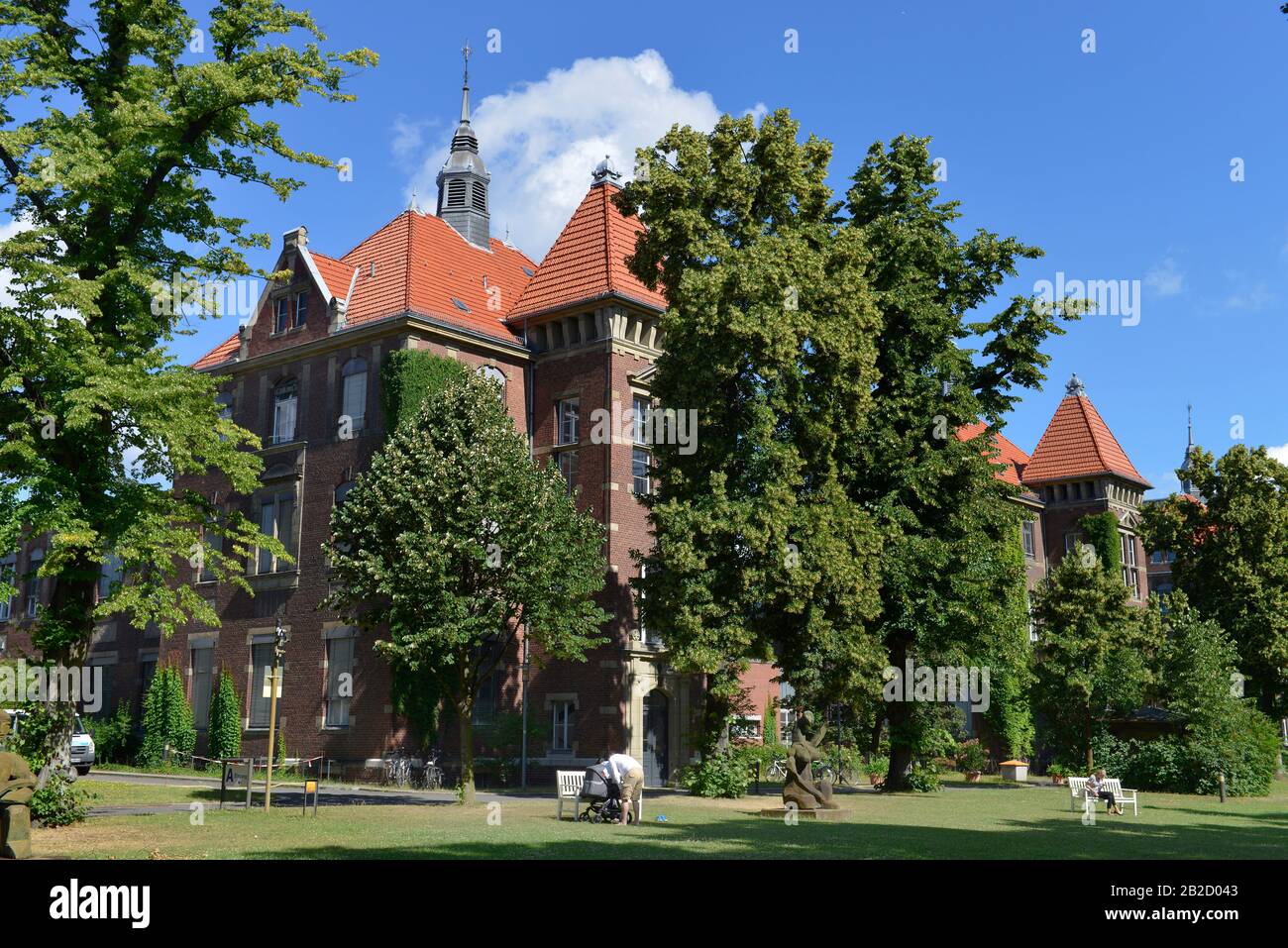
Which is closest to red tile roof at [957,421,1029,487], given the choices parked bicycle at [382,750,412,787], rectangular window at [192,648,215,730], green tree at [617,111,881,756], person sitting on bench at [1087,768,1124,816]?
person sitting on bench at [1087,768,1124,816]

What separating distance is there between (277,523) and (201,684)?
24.5 ft

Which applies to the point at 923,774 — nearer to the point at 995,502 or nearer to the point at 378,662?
the point at 995,502

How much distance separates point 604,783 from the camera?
22562 mm

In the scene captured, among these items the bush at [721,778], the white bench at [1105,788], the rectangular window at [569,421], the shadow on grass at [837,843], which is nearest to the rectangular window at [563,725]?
the bush at [721,778]

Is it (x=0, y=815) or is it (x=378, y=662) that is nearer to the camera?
(x=0, y=815)

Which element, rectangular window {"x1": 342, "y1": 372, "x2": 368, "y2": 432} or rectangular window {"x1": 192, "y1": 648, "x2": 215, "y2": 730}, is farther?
rectangular window {"x1": 192, "y1": 648, "x2": 215, "y2": 730}

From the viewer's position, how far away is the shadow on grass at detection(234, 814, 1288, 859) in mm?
15594

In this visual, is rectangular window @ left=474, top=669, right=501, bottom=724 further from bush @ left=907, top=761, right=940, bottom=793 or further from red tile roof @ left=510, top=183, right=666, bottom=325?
bush @ left=907, top=761, right=940, bottom=793

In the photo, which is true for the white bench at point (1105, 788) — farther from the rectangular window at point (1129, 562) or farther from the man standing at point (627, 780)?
the rectangular window at point (1129, 562)

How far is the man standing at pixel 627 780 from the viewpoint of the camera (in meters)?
21.6

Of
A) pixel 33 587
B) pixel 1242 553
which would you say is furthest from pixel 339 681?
pixel 1242 553

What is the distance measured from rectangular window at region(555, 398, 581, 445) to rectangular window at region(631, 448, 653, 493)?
6.67ft
